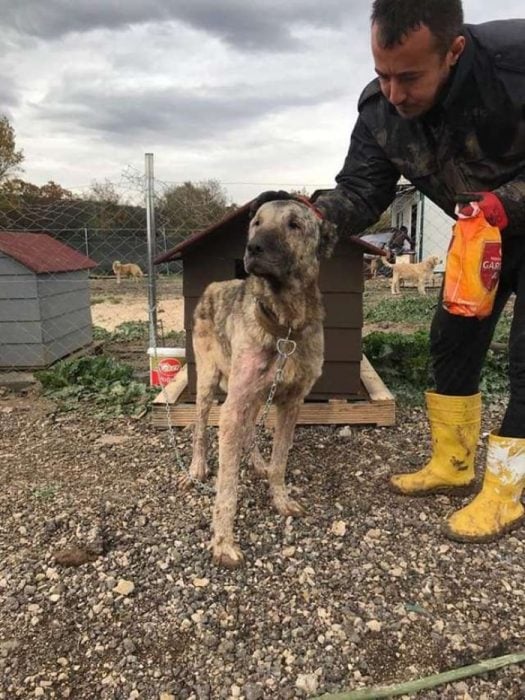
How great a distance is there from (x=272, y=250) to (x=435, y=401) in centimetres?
142

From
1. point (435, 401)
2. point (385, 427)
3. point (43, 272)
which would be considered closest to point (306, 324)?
point (435, 401)

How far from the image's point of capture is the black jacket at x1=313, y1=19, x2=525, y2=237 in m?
2.37

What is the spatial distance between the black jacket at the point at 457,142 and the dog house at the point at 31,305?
13.1 feet

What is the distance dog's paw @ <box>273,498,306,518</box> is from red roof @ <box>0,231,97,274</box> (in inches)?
162

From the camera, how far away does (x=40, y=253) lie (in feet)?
21.4

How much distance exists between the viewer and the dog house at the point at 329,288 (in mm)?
4355

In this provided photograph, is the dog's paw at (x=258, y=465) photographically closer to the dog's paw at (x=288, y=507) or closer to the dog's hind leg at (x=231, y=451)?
the dog's paw at (x=288, y=507)

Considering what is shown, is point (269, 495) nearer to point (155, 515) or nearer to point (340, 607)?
point (155, 515)

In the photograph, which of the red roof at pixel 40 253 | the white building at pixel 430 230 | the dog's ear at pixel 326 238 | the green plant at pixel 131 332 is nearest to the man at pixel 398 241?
the white building at pixel 430 230

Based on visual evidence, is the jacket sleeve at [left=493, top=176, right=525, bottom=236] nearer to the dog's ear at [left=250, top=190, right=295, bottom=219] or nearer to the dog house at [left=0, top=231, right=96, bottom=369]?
the dog's ear at [left=250, top=190, right=295, bottom=219]

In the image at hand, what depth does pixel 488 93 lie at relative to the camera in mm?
2379

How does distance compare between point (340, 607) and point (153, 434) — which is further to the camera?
point (153, 434)

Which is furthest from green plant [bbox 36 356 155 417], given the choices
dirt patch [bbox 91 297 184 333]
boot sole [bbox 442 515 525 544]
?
dirt patch [bbox 91 297 184 333]

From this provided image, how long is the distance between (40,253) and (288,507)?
4.94m
